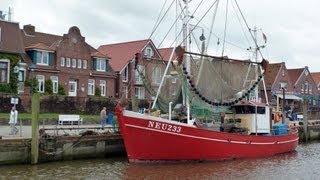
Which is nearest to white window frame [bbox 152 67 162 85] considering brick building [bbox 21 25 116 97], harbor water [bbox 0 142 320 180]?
harbor water [bbox 0 142 320 180]

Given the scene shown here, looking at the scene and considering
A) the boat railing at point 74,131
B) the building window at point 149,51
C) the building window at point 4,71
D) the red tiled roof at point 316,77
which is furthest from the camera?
the red tiled roof at point 316,77

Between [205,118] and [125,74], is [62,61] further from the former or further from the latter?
[205,118]

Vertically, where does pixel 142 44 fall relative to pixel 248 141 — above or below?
above

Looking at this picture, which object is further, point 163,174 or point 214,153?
point 214,153

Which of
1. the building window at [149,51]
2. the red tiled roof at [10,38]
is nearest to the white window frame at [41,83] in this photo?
the red tiled roof at [10,38]

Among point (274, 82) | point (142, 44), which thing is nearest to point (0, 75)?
point (142, 44)

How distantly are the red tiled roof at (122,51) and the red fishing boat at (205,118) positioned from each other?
31936mm

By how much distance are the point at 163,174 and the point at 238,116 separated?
10.3 m

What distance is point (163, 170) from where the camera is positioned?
2620cm

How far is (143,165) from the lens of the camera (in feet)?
90.6

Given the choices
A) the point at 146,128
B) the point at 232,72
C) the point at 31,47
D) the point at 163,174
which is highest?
the point at 31,47

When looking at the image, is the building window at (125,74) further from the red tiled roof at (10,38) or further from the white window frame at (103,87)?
the red tiled roof at (10,38)

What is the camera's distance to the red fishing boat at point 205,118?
27.6m

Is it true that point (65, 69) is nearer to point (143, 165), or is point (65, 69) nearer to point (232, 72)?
point (232, 72)
